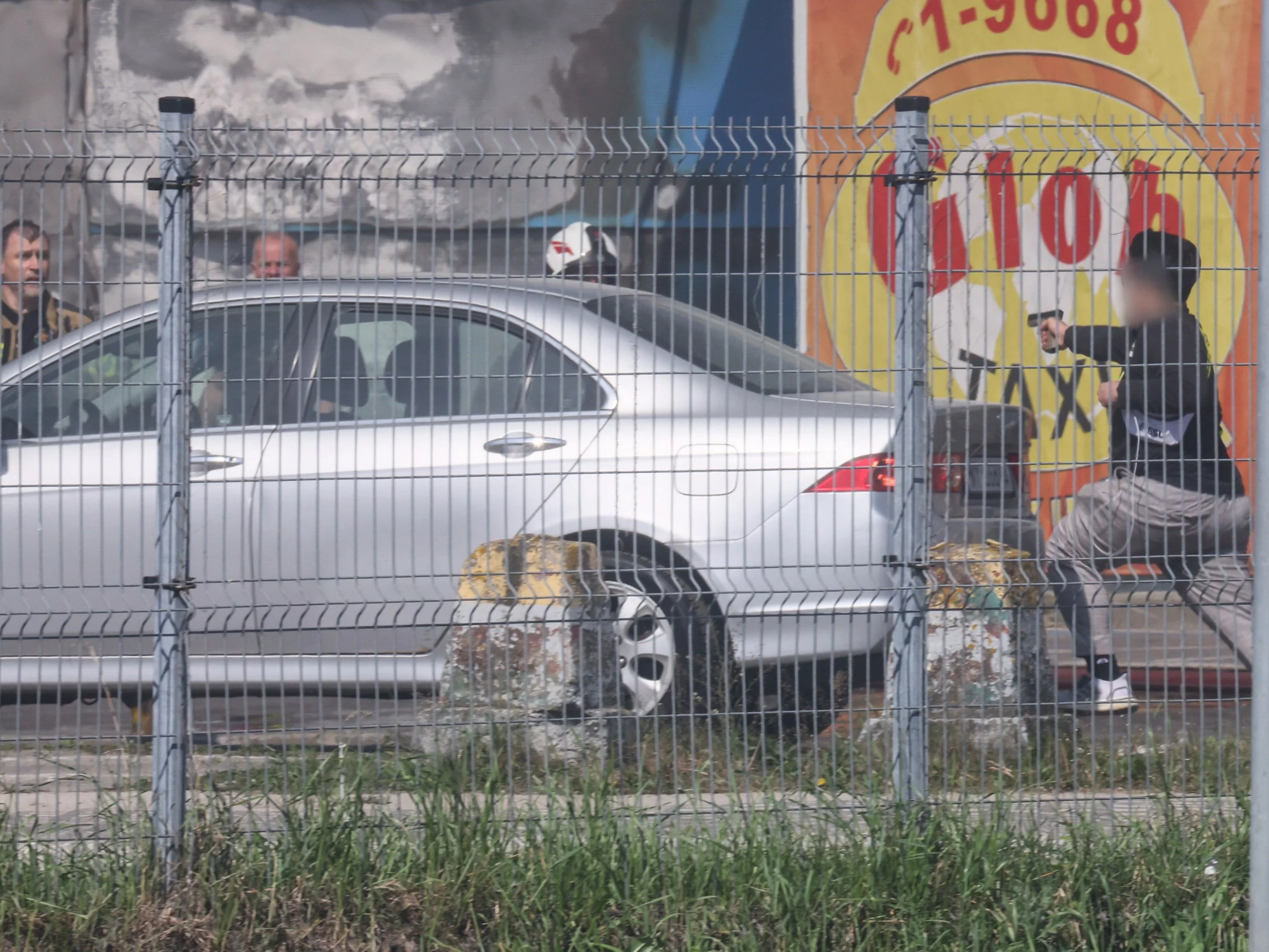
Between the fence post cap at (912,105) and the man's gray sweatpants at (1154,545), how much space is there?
3.82 feet

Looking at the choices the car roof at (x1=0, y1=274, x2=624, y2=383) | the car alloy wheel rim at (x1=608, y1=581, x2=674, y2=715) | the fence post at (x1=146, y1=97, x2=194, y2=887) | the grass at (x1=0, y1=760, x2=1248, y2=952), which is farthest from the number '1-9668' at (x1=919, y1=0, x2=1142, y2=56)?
the grass at (x1=0, y1=760, x2=1248, y2=952)

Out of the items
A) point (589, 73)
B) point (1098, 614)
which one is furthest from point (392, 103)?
point (1098, 614)

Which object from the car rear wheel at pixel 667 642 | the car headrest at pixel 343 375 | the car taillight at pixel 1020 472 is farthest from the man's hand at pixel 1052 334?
the car headrest at pixel 343 375

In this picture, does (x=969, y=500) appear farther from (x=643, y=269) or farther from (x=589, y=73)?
(x=589, y=73)

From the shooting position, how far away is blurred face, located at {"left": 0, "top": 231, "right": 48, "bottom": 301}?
4.04 m

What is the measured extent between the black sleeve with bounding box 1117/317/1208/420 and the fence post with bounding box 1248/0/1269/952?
1.06 m

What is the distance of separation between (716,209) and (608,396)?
0.59m

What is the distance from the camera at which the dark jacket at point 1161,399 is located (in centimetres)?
436

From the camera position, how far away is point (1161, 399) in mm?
4367

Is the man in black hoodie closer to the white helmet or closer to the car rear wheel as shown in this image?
the car rear wheel

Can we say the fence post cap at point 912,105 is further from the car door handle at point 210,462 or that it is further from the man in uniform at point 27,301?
the man in uniform at point 27,301

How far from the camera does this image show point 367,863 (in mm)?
3863

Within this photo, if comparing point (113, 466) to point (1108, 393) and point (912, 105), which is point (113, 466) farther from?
point (1108, 393)

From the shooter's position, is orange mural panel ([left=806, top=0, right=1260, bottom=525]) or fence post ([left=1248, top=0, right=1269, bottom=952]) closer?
fence post ([left=1248, top=0, right=1269, bottom=952])
